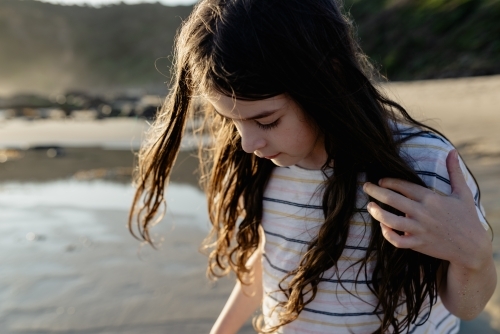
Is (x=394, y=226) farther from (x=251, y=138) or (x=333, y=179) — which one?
(x=251, y=138)

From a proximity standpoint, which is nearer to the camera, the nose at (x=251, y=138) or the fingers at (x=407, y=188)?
the fingers at (x=407, y=188)

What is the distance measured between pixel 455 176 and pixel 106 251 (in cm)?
243

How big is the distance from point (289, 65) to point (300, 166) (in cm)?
39

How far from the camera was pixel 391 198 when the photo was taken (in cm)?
123

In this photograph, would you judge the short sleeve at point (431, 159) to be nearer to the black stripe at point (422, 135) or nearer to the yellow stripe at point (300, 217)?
the black stripe at point (422, 135)

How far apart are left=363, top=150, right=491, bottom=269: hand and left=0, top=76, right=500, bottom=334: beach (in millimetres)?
584

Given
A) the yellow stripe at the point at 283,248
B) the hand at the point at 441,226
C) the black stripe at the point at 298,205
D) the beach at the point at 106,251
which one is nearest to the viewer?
the hand at the point at 441,226

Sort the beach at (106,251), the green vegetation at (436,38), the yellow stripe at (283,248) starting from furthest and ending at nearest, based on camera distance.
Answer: the green vegetation at (436,38) < the beach at (106,251) < the yellow stripe at (283,248)

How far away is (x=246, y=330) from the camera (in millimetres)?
2195

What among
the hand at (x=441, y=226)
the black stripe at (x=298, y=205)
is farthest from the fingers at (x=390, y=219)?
the black stripe at (x=298, y=205)

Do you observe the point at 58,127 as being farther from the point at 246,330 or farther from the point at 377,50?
the point at 377,50

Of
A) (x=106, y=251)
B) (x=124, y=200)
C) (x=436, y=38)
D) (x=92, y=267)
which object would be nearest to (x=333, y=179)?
(x=92, y=267)

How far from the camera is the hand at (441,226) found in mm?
1162

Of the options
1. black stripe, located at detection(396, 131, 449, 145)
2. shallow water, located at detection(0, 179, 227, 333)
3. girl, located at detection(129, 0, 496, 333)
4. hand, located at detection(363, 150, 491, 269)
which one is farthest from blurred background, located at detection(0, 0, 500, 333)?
hand, located at detection(363, 150, 491, 269)
